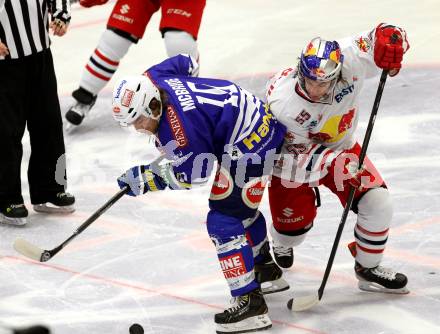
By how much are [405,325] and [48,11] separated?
6.73 feet

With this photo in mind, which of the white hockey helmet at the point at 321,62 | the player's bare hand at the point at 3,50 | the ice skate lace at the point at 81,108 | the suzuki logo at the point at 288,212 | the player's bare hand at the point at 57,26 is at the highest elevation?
the white hockey helmet at the point at 321,62

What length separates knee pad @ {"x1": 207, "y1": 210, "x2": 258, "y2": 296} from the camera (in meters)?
3.24

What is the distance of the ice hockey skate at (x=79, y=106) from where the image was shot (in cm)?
525

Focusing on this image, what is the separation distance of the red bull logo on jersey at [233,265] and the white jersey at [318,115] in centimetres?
38

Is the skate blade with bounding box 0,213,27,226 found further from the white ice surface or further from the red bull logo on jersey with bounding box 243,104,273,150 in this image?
the red bull logo on jersey with bounding box 243,104,273,150

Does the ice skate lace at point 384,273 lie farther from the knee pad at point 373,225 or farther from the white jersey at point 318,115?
the white jersey at point 318,115

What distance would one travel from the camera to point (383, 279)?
3.53m

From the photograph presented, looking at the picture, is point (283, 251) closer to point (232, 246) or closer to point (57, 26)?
point (232, 246)

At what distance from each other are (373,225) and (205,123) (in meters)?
0.73

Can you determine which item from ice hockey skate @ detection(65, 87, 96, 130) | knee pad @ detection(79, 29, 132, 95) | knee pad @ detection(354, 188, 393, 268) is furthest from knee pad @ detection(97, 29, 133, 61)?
knee pad @ detection(354, 188, 393, 268)

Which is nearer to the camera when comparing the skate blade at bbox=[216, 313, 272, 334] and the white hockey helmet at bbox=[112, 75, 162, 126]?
the white hockey helmet at bbox=[112, 75, 162, 126]

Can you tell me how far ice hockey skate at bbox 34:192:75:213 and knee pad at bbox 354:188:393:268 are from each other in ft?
4.78

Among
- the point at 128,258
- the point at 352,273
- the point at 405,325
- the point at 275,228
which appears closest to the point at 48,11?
the point at 128,258

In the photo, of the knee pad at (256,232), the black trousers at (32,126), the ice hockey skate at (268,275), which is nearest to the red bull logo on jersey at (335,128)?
the knee pad at (256,232)
